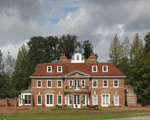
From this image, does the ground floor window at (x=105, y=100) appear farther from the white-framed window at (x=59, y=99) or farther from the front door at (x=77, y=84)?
the white-framed window at (x=59, y=99)

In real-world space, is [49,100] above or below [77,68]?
below

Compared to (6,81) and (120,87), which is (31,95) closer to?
(6,81)

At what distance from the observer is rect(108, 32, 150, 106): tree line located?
67.8 meters

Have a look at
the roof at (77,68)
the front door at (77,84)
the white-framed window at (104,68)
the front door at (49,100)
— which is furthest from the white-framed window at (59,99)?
the white-framed window at (104,68)

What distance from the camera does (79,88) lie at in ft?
211

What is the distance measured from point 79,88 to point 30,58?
25.1 m

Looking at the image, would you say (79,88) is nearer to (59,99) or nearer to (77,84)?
(77,84)

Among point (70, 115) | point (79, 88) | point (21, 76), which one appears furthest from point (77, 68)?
point (70, 115)

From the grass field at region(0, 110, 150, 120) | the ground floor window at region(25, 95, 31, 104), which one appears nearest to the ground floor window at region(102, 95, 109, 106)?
the grass field at region(0, 110, 150, 120)

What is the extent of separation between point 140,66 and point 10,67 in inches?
1287

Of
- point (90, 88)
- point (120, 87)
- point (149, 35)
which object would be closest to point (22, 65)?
point (90, 88)

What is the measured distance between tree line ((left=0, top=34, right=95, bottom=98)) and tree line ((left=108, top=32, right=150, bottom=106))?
21677mm

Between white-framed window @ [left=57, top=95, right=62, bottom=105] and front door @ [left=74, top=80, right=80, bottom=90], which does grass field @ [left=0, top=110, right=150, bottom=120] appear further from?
white-framed window @ [left=57, top=95, right=62, bottom=105]

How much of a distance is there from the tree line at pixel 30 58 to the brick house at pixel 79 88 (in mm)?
10837
